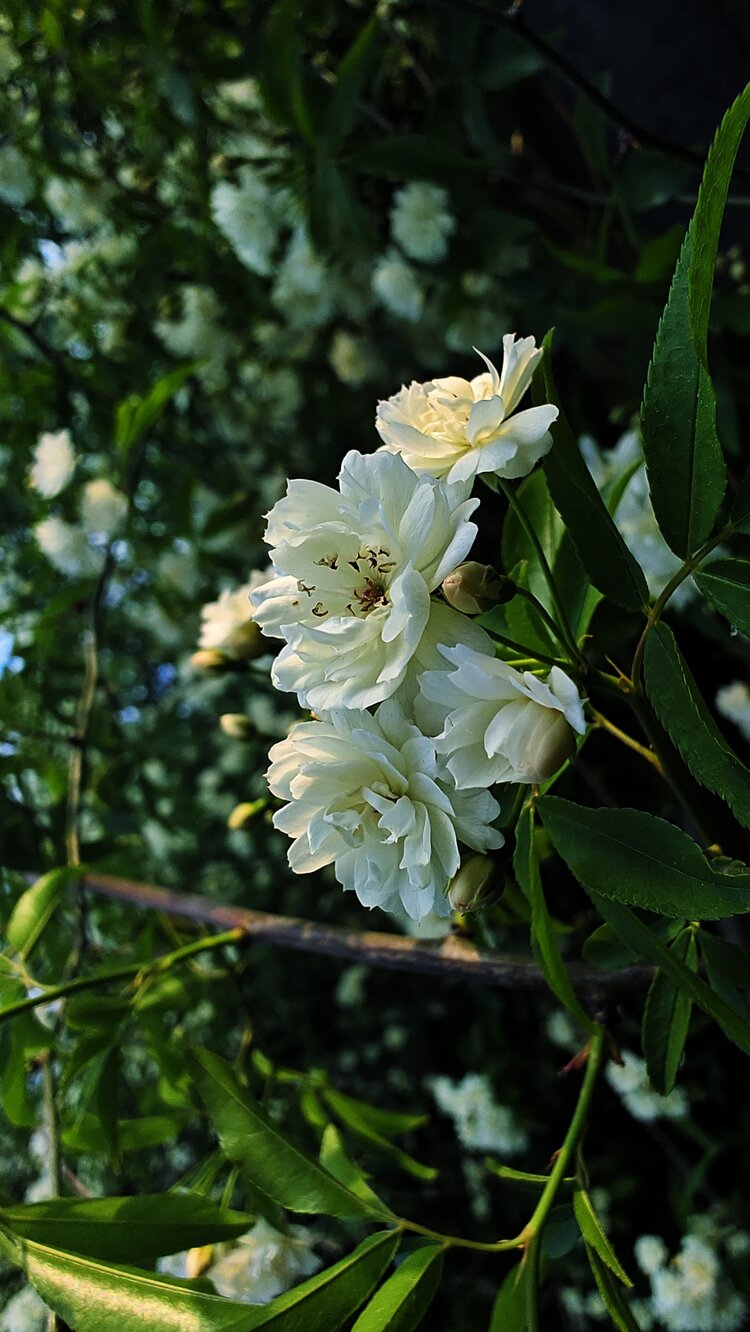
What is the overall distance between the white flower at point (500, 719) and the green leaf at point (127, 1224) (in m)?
0.27

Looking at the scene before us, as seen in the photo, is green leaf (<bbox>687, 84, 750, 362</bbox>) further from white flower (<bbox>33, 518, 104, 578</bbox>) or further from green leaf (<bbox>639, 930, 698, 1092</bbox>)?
white flower (<bbox>33, 518, 104, 578</bbox>)

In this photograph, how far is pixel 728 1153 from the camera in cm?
111

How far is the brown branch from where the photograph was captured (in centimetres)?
54

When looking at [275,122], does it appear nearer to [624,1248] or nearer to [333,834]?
[333,834]

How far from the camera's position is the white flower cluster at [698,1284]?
2.97 feet

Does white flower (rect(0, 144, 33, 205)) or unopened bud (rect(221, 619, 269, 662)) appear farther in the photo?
white flower (rect(0, 144, 33, 205))

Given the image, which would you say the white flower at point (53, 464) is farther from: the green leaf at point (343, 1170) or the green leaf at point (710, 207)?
the green leaf at point (710, 207)

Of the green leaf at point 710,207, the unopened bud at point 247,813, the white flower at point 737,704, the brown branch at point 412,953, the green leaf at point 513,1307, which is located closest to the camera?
the green leaf at point 710,207

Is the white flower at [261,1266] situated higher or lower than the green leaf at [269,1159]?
lower

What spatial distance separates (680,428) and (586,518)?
1.9 inches

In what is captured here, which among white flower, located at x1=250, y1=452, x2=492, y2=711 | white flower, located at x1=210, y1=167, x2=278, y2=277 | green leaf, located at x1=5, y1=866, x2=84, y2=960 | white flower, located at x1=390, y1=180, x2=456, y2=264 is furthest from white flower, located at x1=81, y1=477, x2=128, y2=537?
white flower, located at x1=250, y1=452, x2=492, y2=711

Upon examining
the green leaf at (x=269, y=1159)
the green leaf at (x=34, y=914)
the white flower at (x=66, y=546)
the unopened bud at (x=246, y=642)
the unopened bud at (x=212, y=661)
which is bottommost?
the white flower at (x=66, y=546)

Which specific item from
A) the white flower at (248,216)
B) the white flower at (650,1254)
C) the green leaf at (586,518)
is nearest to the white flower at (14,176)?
the white flower at (248,216)

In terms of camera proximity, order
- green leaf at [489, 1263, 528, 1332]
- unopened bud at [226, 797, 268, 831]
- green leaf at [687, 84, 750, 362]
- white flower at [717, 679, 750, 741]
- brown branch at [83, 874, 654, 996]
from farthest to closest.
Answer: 1. white flower at [717, 679, 750, 741]
2. unopened bud at [226, 797, 268, 831]
3. brown branch at [83, 874, 654, 996]
4. green leaf at [489, 1263, 528, 1332]
5. green leaf at [687, 84, 750, 362]
